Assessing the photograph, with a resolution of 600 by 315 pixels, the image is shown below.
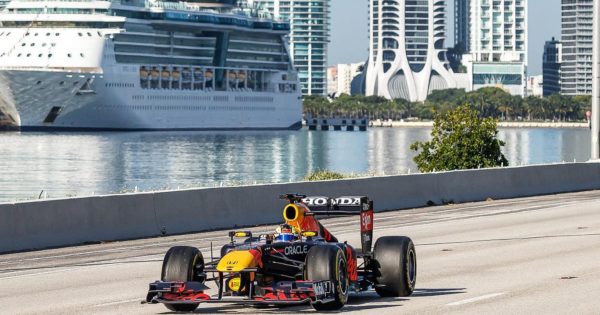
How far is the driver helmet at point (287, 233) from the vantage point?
10.6m

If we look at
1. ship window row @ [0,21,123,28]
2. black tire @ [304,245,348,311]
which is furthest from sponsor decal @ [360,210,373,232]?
ship window row @ [0,21,123,28]

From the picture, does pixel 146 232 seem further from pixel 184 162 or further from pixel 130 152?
pixel 130 152

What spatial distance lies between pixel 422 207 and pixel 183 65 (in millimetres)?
113846

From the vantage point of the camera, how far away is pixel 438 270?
14.2 m

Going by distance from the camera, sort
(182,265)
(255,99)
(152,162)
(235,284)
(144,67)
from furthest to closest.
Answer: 1. (255,99)
2. (144,67)
3. (152,162)
4. (182,265)
5. (235,284)

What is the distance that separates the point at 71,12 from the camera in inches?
4990

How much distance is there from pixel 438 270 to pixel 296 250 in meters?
4.11

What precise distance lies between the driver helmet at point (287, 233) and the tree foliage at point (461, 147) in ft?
83.7

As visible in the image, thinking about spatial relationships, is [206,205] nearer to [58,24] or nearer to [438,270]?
[438,270]

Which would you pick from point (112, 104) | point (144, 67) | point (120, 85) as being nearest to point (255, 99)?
point (144, 67)

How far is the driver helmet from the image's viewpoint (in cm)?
1059

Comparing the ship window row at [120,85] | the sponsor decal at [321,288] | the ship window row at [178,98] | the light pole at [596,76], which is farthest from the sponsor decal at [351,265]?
the ship window row at [178,98]

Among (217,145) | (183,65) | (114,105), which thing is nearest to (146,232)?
(217,145)

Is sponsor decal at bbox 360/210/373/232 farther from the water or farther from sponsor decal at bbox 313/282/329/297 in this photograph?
the water
